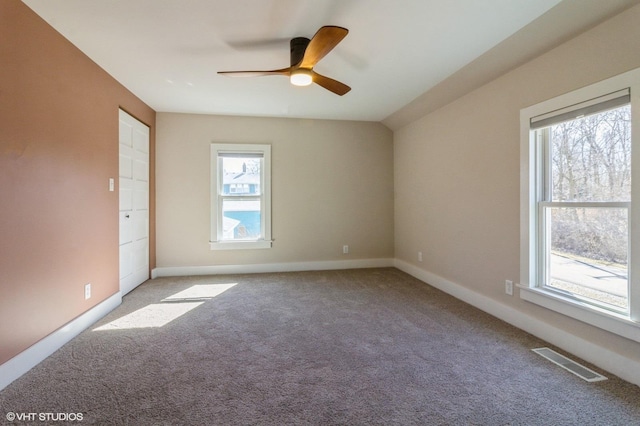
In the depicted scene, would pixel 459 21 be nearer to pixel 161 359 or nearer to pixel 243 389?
pixel 243 389

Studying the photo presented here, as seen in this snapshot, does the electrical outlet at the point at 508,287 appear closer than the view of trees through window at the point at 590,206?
No

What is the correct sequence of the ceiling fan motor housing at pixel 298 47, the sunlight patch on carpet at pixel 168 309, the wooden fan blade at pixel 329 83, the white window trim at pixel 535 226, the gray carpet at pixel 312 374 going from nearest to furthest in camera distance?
1. the gray carpet at pixel 312 374
2. the white window trim at pixel 535 226
3. the ceiling fan motor housing at pixel 298 47
4. the wooden fan blade at pixel 329 83
5. the sunlight patch on carpet at pixel 168 309

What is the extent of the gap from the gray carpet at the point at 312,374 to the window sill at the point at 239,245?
1.47 meters

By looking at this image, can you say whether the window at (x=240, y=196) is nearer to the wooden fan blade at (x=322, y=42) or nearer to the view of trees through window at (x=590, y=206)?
the wooden fan blade at (x=322, y=42)

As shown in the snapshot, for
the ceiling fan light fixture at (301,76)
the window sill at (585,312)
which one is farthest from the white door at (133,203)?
the window sill at (585,312)

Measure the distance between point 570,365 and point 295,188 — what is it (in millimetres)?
3691

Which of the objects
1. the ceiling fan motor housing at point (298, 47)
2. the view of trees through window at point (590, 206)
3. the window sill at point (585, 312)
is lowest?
the window sill at point (585, 312)

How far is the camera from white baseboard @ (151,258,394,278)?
4.40 metres

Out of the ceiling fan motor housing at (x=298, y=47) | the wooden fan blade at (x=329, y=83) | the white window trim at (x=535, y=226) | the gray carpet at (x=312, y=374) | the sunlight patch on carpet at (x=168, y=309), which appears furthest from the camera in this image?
the sunlight patch on carpet at (x=168, y=309)

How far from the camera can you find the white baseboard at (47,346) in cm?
Answer: 180

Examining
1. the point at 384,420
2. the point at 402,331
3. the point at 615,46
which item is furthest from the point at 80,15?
the point at 615,46

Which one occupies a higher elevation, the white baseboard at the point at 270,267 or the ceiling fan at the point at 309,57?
the ceiling fan at the point at 309,57

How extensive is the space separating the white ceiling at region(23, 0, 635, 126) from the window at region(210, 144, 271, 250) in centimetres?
111

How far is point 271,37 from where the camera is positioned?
7.74ft
